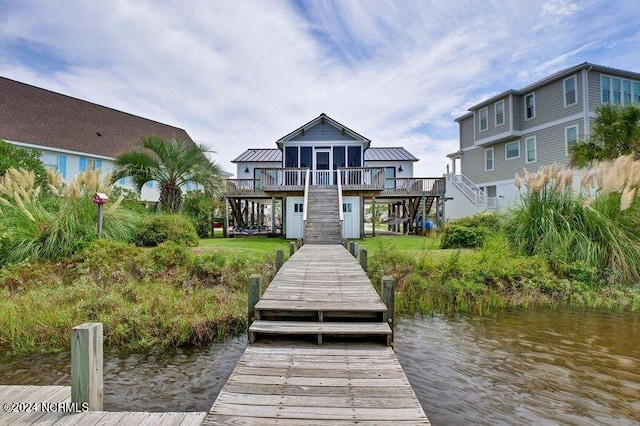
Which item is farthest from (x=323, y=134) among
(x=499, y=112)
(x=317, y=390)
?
(x=317, y=390)

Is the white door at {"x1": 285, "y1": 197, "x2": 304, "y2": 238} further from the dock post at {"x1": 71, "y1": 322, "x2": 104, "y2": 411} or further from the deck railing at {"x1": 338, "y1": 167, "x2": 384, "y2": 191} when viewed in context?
the dock post at {"x1": 71, "y1": 322, "x2": 104, "y2": 411}

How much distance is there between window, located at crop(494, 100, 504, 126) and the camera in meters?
24.0

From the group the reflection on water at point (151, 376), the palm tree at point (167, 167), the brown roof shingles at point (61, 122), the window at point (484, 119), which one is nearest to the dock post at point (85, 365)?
the reflection on water at point (151, 376)

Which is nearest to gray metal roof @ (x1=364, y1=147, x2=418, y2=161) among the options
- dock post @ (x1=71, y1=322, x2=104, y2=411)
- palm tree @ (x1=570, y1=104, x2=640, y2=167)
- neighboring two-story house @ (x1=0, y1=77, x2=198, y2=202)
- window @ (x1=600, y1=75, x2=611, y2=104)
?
window @ (x1=600, y1=75, x2=611, y2=104)

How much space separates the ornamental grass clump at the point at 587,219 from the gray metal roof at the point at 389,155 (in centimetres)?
1877

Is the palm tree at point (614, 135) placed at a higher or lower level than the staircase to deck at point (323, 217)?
higher

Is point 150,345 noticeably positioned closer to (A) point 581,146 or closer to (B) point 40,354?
(B) point 40,354

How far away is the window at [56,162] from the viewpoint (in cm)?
2208

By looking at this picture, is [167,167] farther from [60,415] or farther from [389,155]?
[389,155]

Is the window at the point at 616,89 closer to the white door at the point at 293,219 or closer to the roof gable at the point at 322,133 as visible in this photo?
the roof gable at the point at 322,133

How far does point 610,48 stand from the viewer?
60.8ft

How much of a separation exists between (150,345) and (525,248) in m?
9.60

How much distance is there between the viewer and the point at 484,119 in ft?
84.4

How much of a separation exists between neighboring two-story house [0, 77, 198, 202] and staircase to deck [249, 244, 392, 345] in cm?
1710
